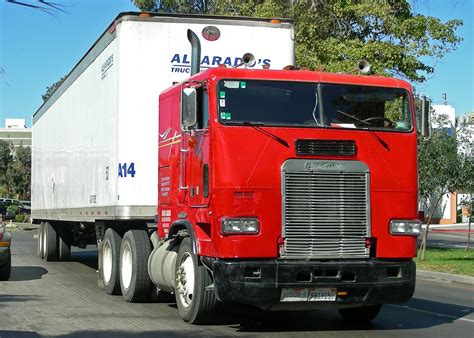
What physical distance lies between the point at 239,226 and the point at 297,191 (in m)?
0.82

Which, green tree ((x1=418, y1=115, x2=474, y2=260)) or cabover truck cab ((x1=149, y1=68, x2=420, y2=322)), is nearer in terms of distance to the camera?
cabover truck cab ((x1=149, y1=68, x2=420, y2=322))

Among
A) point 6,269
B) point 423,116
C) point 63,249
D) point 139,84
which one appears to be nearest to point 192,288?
point 423,116

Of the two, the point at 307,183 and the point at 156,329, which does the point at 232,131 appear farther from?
the point at 156,329

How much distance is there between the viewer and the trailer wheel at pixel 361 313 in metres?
10.4

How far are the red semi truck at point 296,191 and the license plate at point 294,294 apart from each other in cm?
2

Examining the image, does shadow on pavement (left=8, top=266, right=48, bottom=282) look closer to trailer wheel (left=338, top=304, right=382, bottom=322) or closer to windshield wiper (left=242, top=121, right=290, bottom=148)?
trailer wheel (left=338, top=304, right=382, bottom=322)

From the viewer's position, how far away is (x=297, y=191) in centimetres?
906

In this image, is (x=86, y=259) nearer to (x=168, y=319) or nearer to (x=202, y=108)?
(x=168, y=319)

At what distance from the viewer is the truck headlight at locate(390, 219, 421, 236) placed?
9367mm

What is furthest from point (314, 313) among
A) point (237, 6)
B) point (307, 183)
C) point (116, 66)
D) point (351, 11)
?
point (237, 6)

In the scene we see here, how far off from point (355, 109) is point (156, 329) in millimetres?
3683

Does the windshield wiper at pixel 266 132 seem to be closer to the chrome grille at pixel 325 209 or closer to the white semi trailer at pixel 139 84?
the chrome grille at pixel 325 209

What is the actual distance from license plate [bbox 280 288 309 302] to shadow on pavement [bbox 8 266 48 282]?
8365 millimetres

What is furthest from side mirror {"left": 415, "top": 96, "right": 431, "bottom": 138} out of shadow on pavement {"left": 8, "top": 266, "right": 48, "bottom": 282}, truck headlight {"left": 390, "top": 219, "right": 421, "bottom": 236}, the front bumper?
shadow on pavement {"left": 8, "top": 266, "right": 48, "bottom": 282}
